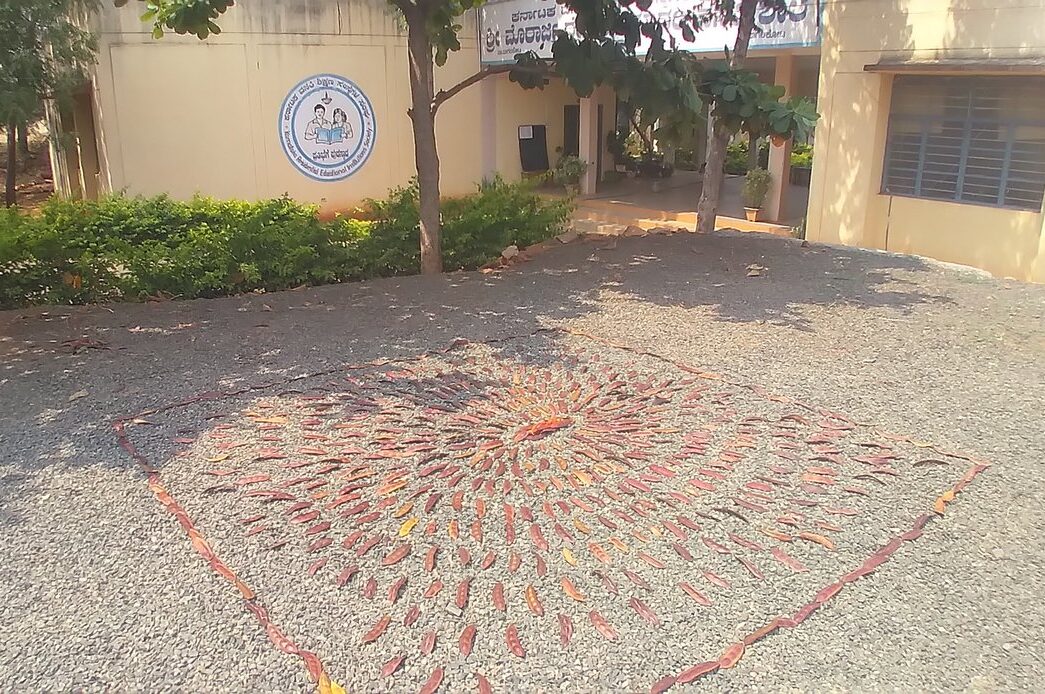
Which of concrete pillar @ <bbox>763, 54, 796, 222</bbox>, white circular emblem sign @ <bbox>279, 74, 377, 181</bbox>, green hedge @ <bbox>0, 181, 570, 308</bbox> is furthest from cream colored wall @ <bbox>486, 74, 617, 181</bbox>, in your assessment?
green hedge @ <bbox>0, 181, 570, 308</bbox>

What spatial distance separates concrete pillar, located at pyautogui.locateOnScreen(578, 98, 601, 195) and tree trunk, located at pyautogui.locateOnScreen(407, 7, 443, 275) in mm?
9058

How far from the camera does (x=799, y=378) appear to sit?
570 centimetres

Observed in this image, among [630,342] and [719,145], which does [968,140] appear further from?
[630,342]

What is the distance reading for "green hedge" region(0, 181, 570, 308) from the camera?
7684mm

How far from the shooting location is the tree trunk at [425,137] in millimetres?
8695

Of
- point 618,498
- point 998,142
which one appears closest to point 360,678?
point 618,498

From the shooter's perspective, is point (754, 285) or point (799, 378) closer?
point (799, 378)

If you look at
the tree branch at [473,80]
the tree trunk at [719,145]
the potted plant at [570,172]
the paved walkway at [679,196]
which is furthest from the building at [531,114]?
the tree branch at [473,80]

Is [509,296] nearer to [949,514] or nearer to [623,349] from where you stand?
[623,349]

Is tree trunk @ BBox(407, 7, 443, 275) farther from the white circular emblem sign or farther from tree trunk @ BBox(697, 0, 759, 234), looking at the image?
the white circular emblem sign

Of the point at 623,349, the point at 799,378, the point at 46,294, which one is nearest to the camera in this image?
the point at 799,378

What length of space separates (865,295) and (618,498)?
4.69m

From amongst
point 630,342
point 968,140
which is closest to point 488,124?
point 968,140

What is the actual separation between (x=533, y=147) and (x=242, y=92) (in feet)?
21.8
